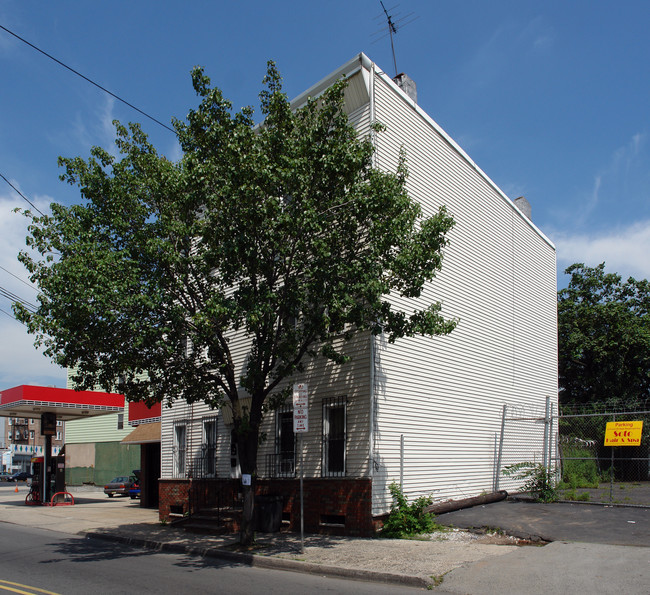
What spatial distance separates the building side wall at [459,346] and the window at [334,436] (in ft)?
3.27

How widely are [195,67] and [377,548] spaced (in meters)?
10.2

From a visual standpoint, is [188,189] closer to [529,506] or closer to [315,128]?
[315,128]

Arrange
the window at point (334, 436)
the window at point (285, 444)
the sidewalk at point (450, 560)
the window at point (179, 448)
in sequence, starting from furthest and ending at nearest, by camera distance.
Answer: the window at point (179, 448) → the window at point (285, 444) → the window at point (334, 436) → the sidewalk at point (450, 560)

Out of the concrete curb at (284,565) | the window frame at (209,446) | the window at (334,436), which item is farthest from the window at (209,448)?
the window at (334,436)

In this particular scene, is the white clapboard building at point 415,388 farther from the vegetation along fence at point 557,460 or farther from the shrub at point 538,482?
the shrub at point 538,482

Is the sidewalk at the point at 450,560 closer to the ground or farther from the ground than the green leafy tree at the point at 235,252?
closer to the ground

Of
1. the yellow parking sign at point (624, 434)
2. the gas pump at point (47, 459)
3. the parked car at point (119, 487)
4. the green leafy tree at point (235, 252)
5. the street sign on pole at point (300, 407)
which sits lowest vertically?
the parked car at point (119, 487)

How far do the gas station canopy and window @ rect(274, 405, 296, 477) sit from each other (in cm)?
1493

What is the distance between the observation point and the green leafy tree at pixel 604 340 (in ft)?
108

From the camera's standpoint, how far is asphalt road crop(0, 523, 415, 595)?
29.3 ft

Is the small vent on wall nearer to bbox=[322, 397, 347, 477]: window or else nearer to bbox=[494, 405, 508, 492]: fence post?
bbox=[494, 405, 508, 492]: fence post

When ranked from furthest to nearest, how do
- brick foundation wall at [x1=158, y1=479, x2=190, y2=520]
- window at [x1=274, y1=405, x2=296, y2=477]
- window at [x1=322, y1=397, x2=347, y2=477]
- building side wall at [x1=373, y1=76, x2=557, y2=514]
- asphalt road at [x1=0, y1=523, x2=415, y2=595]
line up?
brick foundation wall at [x1=158, y1=479, x2=190, y2=520], window at [x1=274, y1=405, x2=296, y2=477], building side wall at [x1=373, y1=76, x2=557, y2=514], window at [x1=322, y1=397, x2=347, y2=477], asphalt road at [x1=0, y1=523, x2=415, y2=595]

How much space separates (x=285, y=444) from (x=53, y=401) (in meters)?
17.1

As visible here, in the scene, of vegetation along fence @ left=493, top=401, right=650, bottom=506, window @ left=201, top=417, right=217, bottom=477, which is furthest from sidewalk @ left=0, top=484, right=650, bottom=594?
vegetation along fence @ left=493, top=401, right=650, bottom=506
